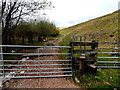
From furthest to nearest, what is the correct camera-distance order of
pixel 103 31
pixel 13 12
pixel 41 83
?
1. pixel 103 31
2. pixel 13 12
3. pixel 41 83

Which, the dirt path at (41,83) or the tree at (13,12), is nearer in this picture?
the dirt path at (41,83)

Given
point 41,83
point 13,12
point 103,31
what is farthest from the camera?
point 103,31

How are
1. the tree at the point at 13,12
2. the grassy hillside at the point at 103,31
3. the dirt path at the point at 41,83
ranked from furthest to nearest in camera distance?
the grassy hillside at the point at 103,31 → the tree at the point at 13,12 → the dirt path at the point at 41,83

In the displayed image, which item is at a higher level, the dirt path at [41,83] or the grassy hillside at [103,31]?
the grassy hillside at [103,31]

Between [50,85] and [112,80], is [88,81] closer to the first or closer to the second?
[112,80]

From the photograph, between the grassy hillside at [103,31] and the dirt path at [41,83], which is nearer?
the dirt path at [41,83]

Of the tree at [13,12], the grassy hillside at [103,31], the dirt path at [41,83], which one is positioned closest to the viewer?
the dirt path at [41,83]

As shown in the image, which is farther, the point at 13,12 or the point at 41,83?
the point at 13,12

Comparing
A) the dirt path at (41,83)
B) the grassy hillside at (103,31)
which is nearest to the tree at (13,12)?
the dirt path at (41,83)

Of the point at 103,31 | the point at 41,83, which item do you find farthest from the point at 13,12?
the point at 103,31

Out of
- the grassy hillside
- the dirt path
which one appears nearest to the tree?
the dirt path

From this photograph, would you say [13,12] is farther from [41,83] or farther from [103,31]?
[103,31]

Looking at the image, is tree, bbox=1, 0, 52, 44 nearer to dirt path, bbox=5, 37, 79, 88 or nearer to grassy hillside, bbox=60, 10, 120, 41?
dirt path, bbox=5, 37, 79, 88

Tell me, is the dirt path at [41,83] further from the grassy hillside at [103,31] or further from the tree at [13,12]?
the grassy hillside at [103,31]
